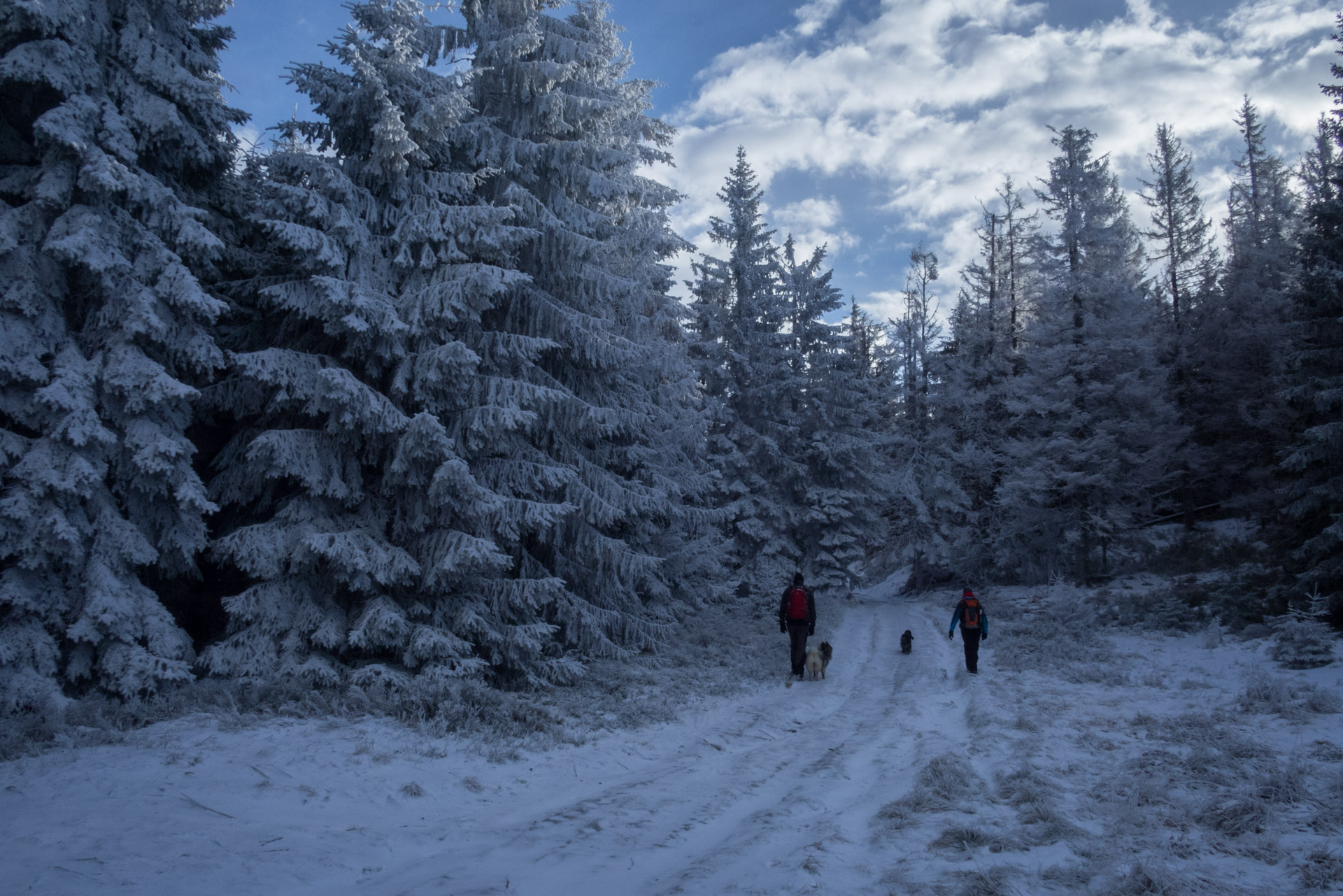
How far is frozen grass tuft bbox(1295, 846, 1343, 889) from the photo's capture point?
395 cm

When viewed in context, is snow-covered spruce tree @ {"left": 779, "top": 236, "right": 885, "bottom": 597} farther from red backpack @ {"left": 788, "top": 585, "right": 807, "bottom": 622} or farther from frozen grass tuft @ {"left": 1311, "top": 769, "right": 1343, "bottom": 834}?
frozen grass tuft @ {"left": 1311, "top": 769, "right": 1343, "bottom": 834}

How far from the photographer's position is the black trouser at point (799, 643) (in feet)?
43.6

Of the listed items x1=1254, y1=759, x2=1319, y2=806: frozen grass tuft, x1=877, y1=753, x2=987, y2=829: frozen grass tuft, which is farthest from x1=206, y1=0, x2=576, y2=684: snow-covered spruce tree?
x1=1254, y1=759, x2=1319, y2=806: frozen grass tuft

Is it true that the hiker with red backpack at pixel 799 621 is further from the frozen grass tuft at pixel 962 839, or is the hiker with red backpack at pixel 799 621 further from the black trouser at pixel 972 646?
the frozen grass tuft at pixel 962 839

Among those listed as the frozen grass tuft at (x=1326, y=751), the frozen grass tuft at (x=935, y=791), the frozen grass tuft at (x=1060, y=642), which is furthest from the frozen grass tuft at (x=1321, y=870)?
the frozen grass tuft at (x=1060, y=642)

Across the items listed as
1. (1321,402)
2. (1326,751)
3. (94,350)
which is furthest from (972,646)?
(94,350)

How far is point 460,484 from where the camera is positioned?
977 centimetres

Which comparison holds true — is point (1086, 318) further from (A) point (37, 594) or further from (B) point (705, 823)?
(A) point (37, 594)

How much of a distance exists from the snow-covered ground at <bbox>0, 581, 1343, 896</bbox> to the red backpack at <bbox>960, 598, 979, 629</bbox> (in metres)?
3.92

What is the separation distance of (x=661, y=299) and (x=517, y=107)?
5900 millimetres

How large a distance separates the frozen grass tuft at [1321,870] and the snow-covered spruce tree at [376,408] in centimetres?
868

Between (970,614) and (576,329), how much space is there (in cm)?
991

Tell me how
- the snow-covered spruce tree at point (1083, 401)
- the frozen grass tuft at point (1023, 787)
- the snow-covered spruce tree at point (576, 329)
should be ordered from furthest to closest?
the snow-covered spruce tree at point (1083, 401) < the snow-covered spruce tree at point (576, 329) < the frozen grass tuft at point (1023, 787)

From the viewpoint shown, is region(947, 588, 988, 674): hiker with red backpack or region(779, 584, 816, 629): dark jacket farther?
region(947, 588, 988, 674): hiker with red backpack
